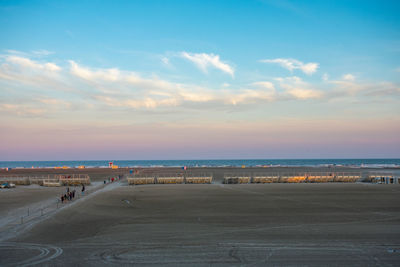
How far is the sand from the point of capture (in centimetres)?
1279

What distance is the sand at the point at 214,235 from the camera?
1279 centimetres

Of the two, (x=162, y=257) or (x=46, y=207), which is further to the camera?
(x=46, y=207)

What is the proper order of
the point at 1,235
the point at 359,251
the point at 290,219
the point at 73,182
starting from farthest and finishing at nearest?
the point at 73,182
the point at 290,219
the point at 1,235
the point at 359,251

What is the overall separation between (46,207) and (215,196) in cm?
1622

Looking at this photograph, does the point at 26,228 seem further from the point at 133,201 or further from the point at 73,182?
the point at 73,182

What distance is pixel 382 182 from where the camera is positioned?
47125mm

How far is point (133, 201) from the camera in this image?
2916cm

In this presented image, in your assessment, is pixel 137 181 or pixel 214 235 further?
pixel 137 181

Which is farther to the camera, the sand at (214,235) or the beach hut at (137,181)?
the beach hut at (137,181)

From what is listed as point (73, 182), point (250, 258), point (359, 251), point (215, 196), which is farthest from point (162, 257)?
point (73, 182)

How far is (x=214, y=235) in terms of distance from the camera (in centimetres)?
1655

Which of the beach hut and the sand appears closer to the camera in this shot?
the sand

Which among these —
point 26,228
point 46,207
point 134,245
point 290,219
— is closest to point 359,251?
point 290,219

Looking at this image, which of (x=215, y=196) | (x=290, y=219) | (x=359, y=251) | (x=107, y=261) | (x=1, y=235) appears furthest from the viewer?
(x=215, y=196)
